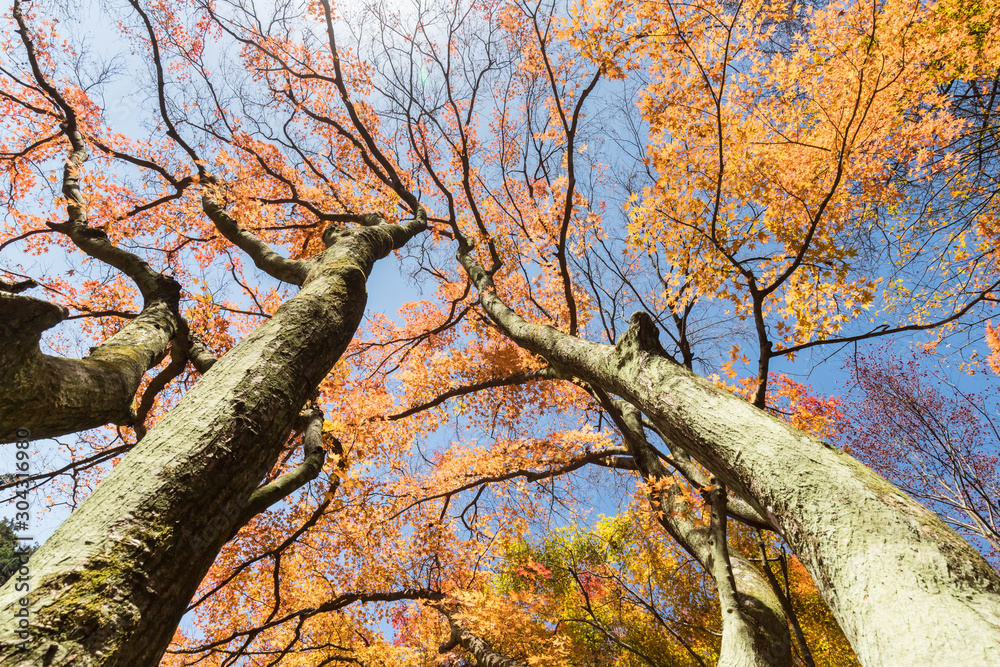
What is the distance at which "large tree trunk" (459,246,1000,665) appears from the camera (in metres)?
1.24

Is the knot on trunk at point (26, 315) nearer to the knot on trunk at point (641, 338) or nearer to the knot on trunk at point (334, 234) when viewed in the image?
the knot on trunk at point (334, 234)

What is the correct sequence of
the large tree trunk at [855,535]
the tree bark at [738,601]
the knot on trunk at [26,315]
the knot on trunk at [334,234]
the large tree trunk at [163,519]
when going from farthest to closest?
the knot on trunk at [334,234], the tree bark at [738,601], the knot on trunk at [26,315], the large tree trunk at [163,519], the large tree trunk at [855,535]

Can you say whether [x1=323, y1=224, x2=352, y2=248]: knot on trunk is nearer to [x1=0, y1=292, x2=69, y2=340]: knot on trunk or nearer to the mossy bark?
the mossy bark

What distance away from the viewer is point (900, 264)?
628 centimetres

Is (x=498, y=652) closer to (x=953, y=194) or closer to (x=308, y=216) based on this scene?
(x=308, y=216)

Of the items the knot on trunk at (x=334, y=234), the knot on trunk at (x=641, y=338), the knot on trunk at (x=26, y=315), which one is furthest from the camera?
the knot on trunk at (x=334, y=234)

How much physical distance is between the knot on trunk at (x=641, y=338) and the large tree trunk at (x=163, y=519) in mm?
2393

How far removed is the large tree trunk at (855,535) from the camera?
1241 mm

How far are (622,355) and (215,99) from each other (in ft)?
28.0

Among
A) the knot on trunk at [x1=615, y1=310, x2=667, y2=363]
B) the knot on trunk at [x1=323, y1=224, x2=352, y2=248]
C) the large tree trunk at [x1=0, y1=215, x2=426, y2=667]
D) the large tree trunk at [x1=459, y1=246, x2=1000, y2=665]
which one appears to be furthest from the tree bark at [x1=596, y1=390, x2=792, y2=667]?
the knot on trunk at [x1=323, y1=224, x2=352, y2=248]

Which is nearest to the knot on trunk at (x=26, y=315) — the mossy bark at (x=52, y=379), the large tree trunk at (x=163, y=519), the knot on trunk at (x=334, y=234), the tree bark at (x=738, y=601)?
the mossy bark at (x=52, y=379)

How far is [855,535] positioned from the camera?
5.14 ft

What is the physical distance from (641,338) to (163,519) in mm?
3070

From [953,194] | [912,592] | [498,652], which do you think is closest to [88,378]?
[912,592]
